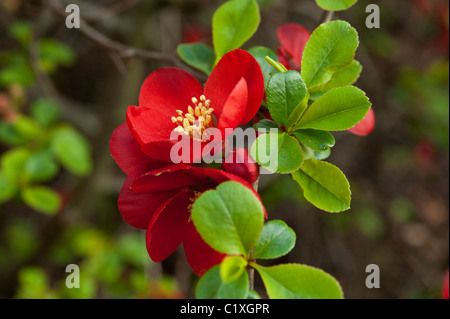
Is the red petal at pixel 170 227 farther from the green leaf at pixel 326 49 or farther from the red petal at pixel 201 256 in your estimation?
the green leaf at pixel 326 49

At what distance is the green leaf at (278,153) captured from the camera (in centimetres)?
53

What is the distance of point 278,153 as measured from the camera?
1.81ft

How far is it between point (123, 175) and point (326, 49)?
217cm

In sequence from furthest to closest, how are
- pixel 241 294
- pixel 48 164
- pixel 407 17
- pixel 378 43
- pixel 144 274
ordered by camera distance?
pixel 407 17
pixel 378 43
pixel 144 274
pixel 48 164
pixel 241 294

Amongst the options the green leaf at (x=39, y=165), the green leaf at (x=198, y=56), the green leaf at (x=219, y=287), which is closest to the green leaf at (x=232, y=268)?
the green leaf at (x=219, y=287)

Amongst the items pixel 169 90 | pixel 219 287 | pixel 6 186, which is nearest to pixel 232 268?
pixel 219 287

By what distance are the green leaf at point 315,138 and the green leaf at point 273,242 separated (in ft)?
0.41

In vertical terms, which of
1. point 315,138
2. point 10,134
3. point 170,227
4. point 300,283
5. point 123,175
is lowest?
point 300,283

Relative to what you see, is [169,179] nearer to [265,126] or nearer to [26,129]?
[265,126]

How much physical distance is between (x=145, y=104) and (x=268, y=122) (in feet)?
0.68

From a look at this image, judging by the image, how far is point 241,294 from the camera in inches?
19.0

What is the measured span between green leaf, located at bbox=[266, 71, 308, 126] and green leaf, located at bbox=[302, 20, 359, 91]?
0.15ft
